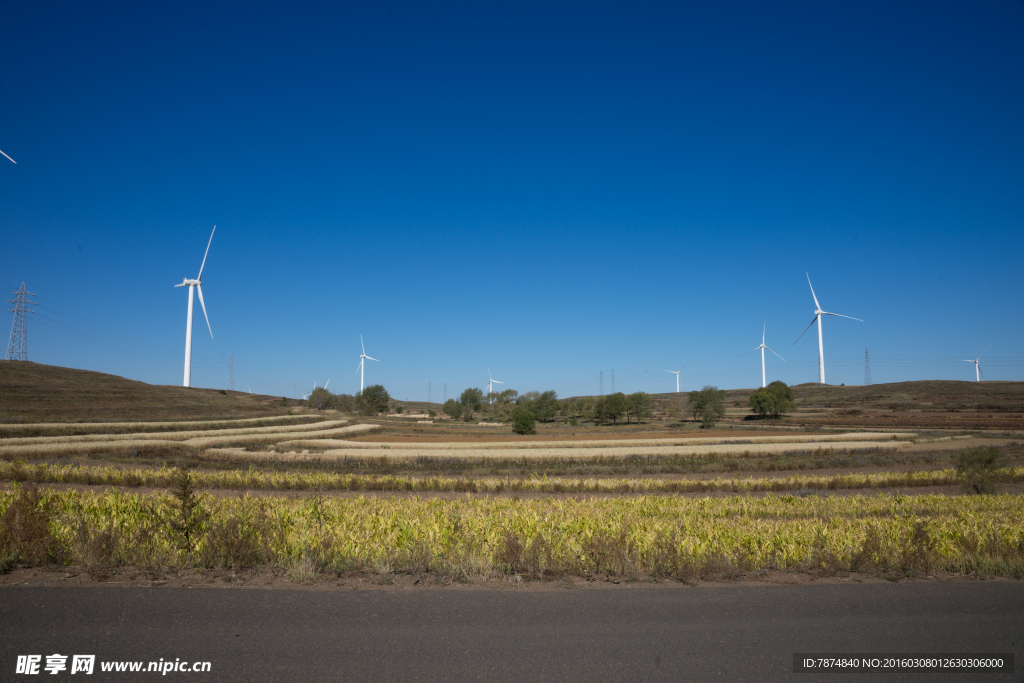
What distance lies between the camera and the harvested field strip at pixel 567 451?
161 feet

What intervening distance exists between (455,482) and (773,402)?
11933cm

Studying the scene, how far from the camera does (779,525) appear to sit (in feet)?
40.2

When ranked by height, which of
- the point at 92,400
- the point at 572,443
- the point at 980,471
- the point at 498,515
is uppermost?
the point at 92,400

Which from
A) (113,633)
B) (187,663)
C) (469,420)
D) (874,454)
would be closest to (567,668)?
(187,663)

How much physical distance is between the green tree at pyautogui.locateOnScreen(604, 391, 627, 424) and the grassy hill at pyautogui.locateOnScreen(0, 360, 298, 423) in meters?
72.8

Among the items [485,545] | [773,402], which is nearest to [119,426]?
[485,545]

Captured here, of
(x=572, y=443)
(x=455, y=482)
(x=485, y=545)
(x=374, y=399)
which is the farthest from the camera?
(x=374, y=399)

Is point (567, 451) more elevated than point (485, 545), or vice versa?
point (485, 545)

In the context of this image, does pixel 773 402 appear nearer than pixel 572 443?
No

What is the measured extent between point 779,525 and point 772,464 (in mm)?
35514

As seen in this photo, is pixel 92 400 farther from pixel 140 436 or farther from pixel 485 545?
pixel 485 545

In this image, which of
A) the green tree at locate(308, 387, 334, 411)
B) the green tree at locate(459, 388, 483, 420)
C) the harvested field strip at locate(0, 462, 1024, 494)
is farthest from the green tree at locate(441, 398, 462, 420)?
the harvested field strip at locate(0, 462, 1024, 494)

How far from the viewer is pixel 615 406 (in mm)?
129000

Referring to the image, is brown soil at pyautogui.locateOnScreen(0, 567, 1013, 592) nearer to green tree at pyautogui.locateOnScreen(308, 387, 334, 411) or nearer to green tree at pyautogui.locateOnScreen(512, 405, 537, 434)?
green tree at pyautogui.locateOnScreen(512, 405, 537, 434)
